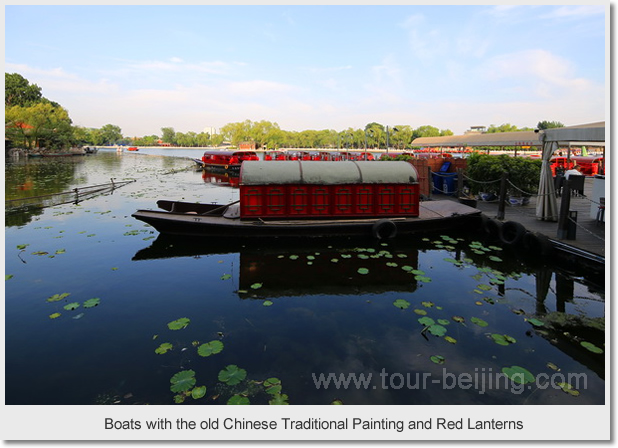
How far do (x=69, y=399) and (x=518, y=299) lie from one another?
8.37 meters

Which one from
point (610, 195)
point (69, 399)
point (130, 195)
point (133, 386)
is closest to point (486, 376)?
point (610, 195)

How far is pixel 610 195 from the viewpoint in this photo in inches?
218

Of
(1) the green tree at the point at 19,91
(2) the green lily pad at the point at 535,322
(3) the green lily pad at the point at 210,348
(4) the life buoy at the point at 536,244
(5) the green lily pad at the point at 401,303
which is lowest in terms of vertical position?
(3) the green lily pad at the point at 210,348

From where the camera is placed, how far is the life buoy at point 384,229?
38.3 ft

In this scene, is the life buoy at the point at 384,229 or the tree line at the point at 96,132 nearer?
the life buoy at the point at 384,229

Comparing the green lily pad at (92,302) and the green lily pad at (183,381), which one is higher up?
the green lily pad at (92,302)

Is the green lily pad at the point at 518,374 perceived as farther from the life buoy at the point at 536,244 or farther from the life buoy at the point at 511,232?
the life buoy at the point at 511,232

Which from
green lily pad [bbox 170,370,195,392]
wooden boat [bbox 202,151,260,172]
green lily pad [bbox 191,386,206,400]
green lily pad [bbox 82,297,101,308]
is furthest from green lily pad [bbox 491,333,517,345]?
wooden boat [bbox 202,151,260,172]

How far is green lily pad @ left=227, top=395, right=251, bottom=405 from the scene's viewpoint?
444 centimetres

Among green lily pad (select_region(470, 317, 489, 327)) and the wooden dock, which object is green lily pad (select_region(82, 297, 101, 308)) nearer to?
green lily pad (select_region(470, 317, 489, 327))

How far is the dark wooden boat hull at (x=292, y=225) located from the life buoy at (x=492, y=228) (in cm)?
42

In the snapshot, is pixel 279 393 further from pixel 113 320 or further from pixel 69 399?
pixel 113 320

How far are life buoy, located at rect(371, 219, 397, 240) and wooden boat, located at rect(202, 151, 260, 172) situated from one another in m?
30.9

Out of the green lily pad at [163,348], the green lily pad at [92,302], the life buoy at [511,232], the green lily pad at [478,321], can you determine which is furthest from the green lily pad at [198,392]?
the life buoy at [511,232]
